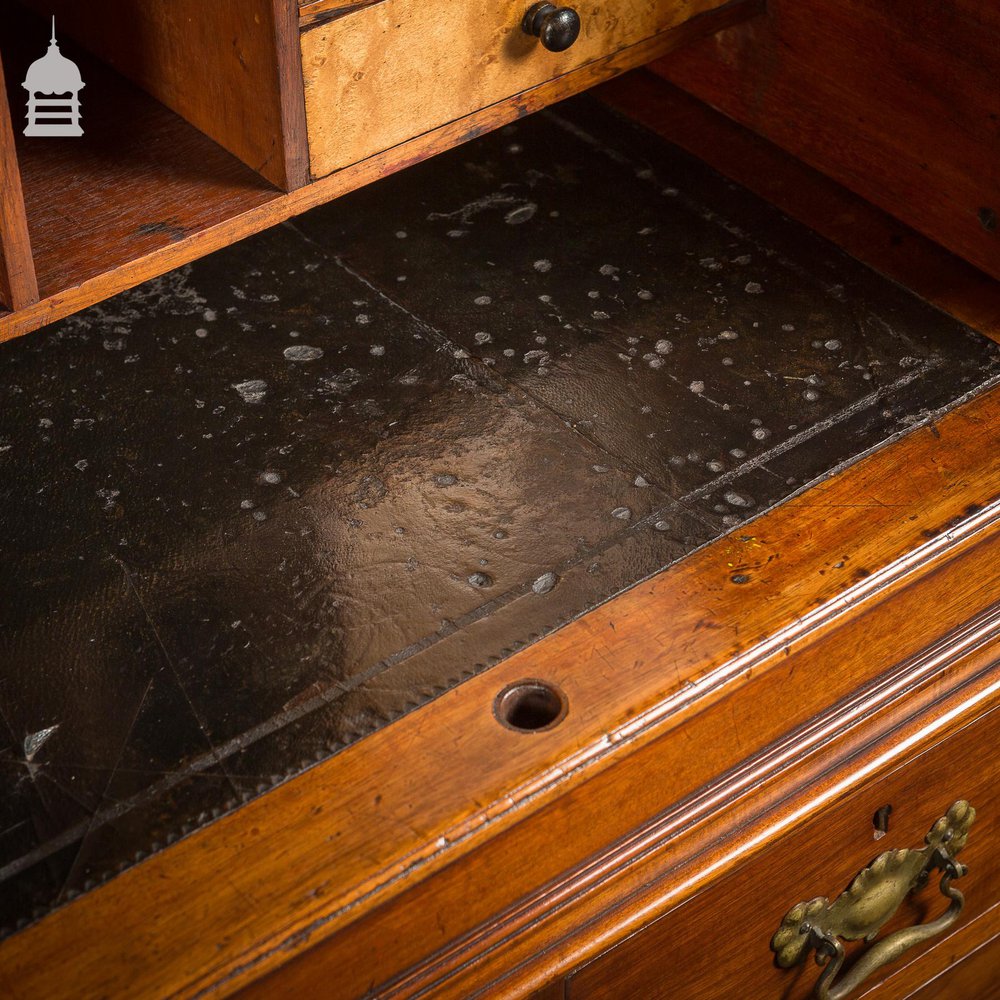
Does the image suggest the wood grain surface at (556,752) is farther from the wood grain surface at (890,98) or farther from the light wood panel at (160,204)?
the light wood panel at (160,204)

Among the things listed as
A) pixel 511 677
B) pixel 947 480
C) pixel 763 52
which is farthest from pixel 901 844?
pixel 763 52

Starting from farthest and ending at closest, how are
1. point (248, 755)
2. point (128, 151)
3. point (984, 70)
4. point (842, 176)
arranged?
point (842, 176), point (984, 70), point (128, 151), point (248, 755)

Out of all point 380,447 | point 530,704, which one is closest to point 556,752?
point 530,704

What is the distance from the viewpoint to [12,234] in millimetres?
846

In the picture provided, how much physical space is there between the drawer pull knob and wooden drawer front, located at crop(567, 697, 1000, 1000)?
0.59 metres

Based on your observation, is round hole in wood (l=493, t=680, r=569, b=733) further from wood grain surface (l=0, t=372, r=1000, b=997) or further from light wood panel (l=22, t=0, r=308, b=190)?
light wood panel (l=22, t=0, r=308, b=190)

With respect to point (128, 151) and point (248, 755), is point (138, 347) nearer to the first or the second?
point (128, 151)

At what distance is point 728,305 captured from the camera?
1.16 m

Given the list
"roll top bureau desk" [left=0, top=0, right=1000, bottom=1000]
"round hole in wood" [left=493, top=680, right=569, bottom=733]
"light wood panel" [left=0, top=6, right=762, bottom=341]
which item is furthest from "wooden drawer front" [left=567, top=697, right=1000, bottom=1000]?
"light wood panel" [left=0, top=6, right=762, bottom=341]

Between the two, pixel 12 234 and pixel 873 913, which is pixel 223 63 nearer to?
pixel 12 234

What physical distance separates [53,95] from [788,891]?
79 centimetres

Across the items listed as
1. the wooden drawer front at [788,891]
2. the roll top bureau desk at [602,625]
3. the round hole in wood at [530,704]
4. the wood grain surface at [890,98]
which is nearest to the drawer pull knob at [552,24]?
the roll top bureau desk at [602,625]

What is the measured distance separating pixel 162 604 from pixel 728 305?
527 millimetres

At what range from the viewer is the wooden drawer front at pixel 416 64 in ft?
3.08
